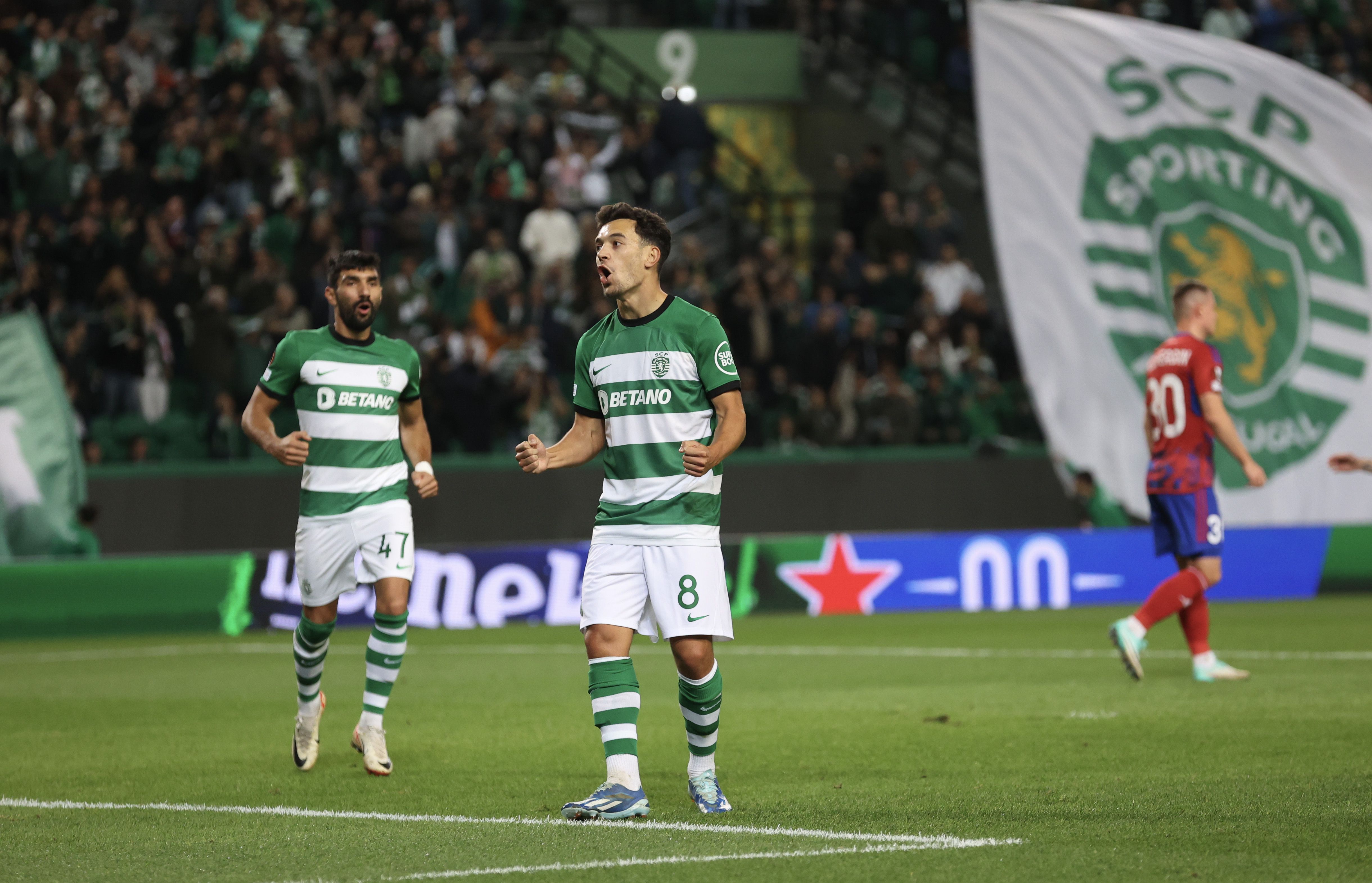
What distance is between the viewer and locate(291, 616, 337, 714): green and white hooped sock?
8.65 m

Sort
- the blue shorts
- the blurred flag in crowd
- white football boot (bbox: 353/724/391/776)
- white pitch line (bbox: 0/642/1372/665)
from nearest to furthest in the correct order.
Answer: white football boot (bbox: 353/724/391/776), the blue shorts, white pitch line (bbox: 0/642/1372/665), the blurred flag in crowd

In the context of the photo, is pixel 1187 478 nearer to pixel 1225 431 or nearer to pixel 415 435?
pixel 1225 431

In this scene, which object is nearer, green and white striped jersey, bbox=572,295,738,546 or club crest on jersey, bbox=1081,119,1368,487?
green and white striped jersey, bbox=572,295,738,546

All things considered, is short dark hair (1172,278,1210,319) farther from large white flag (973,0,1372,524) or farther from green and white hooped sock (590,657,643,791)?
large white flag (973,0,1372,524)

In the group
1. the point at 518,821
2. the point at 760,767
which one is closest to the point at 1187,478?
the point at 760,767

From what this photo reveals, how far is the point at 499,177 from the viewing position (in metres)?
21.9

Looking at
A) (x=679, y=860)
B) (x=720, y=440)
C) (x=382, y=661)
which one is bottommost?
(x=679, y=860)

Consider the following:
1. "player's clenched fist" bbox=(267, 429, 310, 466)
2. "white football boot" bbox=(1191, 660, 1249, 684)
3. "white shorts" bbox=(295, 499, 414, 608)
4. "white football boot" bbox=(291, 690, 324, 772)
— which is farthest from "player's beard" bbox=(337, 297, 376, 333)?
"white football boot" bbox=(1191, 660, 1249, 684)

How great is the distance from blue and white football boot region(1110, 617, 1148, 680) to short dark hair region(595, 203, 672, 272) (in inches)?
208

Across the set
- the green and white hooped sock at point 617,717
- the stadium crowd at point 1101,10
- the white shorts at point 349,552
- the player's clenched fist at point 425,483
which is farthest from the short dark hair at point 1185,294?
the stadium crowd at point 1101,10

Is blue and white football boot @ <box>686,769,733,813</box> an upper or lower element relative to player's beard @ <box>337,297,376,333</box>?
lower

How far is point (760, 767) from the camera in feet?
26.8

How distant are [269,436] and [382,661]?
1.18 m

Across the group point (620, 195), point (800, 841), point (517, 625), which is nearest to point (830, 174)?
point (620, 195)
